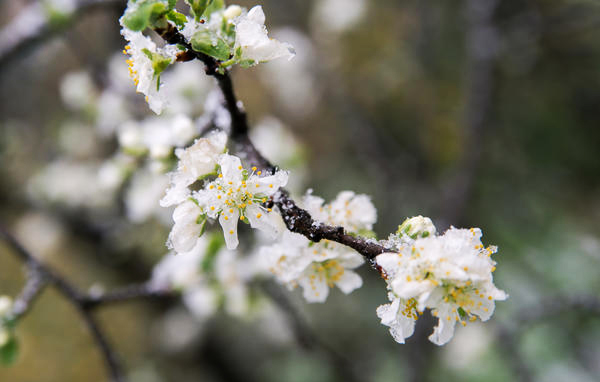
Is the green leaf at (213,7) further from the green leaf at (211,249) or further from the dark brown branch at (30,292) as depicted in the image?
the dark brown branch at (30,292)

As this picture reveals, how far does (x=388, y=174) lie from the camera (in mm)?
2771

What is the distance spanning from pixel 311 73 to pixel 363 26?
0.63 meters

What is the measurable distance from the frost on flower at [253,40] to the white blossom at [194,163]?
0.56 feet

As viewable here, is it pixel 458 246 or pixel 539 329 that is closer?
pixel 458 246

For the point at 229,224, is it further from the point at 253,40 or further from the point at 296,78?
the point at 296,78

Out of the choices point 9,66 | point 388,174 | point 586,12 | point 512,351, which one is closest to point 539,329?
point 512,351

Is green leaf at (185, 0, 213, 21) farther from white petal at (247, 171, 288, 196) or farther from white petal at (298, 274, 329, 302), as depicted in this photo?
white petal at (298, 274, 329, 302)

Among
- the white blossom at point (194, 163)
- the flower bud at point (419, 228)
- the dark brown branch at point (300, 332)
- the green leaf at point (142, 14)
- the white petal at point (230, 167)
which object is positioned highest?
the green leaf at point (142, 14)

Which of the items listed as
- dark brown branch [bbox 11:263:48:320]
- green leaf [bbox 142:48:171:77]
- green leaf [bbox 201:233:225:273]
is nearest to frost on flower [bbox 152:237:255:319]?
green leaf [bbox 201:233:225:273]

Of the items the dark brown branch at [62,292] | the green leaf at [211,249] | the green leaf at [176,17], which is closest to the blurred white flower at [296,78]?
the green leaf at [211,249]

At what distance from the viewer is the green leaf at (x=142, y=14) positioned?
71cm

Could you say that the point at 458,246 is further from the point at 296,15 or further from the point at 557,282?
the point at 296,15

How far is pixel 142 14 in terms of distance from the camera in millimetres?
706

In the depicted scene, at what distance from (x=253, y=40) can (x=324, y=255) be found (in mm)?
417
